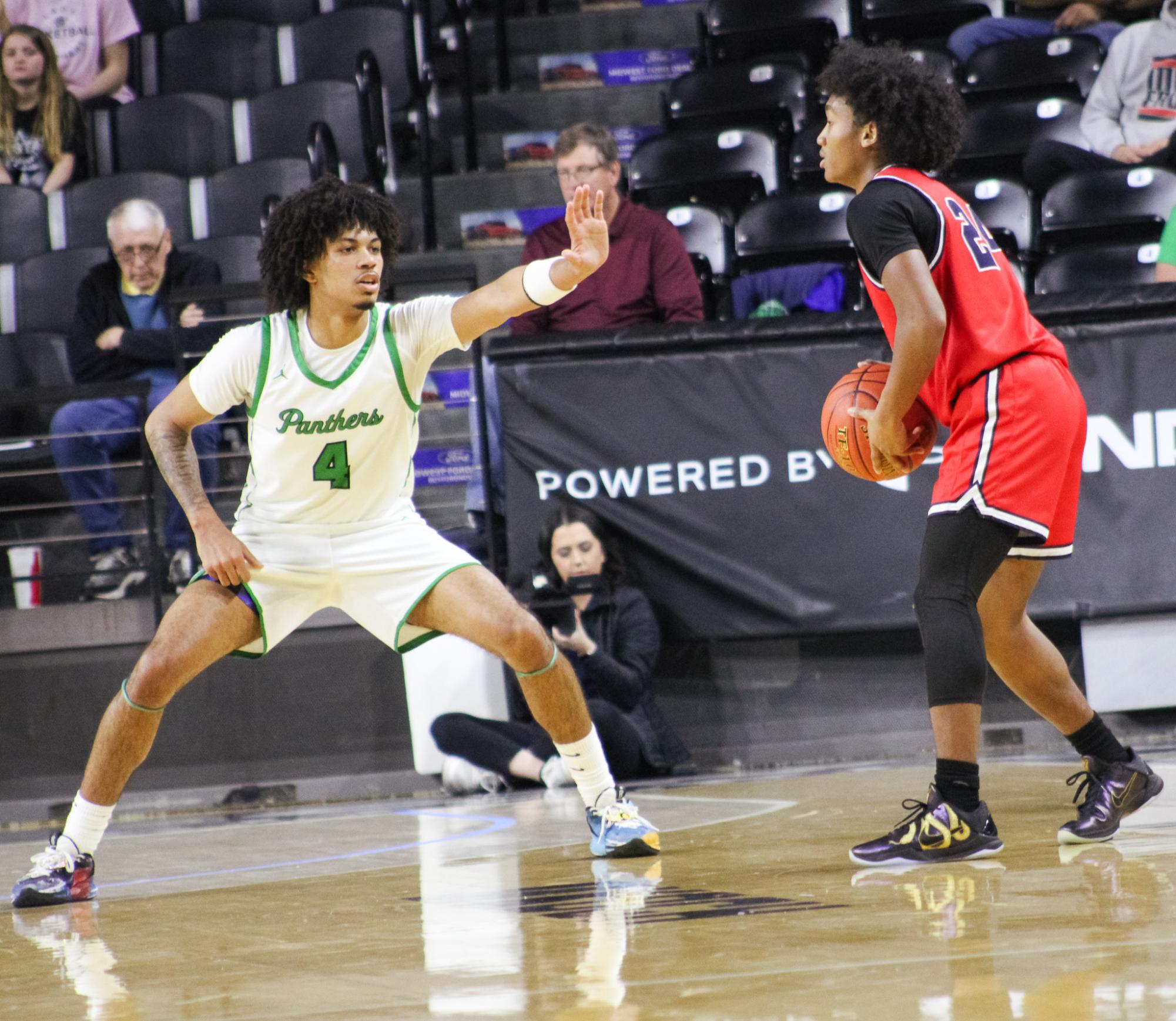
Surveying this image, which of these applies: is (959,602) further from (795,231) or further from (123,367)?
(123,367)

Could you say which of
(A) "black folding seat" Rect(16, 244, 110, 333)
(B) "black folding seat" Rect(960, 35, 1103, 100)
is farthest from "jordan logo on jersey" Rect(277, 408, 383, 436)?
(B) "black folding seat" Rect(960, 35, 1103, 100)

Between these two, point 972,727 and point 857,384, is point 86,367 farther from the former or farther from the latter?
point 972,727

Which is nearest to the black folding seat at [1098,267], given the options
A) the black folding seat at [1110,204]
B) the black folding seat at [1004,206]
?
the black folding seat at [1110,204]

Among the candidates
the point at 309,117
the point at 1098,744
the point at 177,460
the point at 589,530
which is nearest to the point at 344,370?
the point at 177,460

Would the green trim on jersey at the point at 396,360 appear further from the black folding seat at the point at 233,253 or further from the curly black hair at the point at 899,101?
the black folding seat at the point at 233,253

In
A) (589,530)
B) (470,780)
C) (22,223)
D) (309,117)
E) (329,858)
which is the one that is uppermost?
(309,117)

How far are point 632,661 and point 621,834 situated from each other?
7.16 feet

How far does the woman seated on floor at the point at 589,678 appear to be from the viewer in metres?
5.99

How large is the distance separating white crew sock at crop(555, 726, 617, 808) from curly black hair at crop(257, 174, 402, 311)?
1.37 meters

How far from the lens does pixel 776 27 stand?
9156mm

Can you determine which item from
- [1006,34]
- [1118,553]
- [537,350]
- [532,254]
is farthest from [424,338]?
[1006,34]

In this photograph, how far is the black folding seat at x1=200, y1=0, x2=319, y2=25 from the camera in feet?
34.2

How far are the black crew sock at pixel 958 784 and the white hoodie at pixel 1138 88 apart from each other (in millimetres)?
5327

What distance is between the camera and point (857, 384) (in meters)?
3.78
